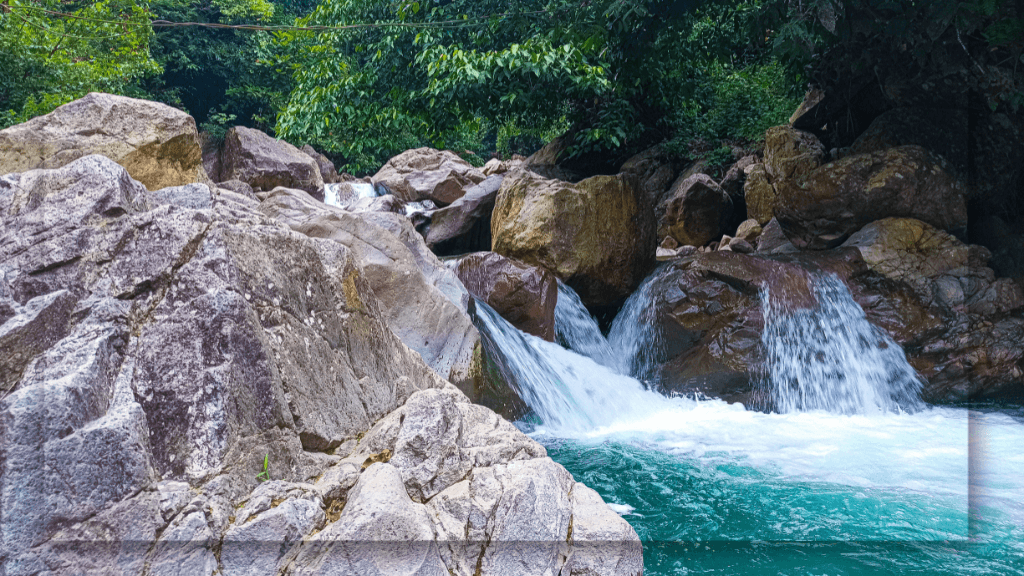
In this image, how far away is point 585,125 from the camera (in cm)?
1120

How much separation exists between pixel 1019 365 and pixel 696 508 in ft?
16.4

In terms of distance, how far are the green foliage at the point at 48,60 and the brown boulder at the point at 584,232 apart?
5.95 m

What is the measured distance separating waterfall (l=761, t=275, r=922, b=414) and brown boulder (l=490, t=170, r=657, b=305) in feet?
5.56

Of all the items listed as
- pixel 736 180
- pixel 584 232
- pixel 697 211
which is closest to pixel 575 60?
pixel 584 232

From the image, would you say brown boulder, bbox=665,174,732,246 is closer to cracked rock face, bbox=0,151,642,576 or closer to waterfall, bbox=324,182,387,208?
waterfall, bbox=324,182,387,208

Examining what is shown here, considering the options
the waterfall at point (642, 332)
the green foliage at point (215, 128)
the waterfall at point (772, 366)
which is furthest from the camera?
the green foliage at point (215, 128)

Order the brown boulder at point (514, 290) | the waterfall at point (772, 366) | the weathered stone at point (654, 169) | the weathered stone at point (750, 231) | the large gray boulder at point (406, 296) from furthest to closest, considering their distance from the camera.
→ 1. the weathered stone at point (654, 169)
2. the weathered stone at point (750, 231)
3. the brown boulder at point (514, 290)
4. the waterfall at point (772, 366)
5. the large gray boulder at point (406, 296)

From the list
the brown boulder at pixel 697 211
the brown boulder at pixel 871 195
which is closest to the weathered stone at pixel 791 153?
the brown boulder at pixel 871 195

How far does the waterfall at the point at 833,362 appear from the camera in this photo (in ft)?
21.7

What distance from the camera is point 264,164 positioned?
13.3 m

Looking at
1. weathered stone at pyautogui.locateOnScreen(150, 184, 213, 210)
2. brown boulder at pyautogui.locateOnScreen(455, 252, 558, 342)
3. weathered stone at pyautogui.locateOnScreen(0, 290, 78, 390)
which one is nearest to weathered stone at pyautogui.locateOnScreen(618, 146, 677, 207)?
brown boulder at pyautogui.locateOnScreen(455, 252, 558, 342)

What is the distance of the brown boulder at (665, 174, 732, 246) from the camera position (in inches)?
436

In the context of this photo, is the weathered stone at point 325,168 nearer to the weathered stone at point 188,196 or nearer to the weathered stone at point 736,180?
the weathered stone at point 736,180

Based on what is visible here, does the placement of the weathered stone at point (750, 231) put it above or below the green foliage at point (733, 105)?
below
